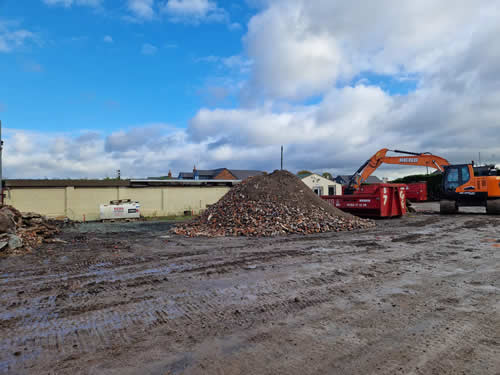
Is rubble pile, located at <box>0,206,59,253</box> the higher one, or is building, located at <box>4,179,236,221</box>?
building, located at <box>4,179,236,221</box>

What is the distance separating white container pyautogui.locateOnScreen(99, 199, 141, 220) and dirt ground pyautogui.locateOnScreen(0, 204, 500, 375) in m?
15.2

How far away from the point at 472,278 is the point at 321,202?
10.4 meters

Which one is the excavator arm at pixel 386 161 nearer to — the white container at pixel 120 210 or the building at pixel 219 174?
the white container at pixel 120 210

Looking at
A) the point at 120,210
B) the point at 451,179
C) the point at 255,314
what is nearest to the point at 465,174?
the point at 451,179

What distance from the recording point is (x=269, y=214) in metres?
13.8

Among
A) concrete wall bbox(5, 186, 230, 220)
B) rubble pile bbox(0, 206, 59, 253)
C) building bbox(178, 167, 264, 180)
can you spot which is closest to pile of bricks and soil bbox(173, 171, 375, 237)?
rubble pile bbox(0, 206, 59, 253)

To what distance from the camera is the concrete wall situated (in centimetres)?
2186

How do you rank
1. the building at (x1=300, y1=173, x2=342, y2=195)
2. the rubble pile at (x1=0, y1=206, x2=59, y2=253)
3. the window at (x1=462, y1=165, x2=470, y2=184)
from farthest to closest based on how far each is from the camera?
1. the building at (x1=300, y1=173, x2=342, y2=195)
2. the window at (x1=462, y1=165, x2=470, y2=184)
3. the rubble pile at (x1=0, y1=206, x2=59, y2=253)

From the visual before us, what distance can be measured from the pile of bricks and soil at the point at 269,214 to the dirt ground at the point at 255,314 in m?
4.92

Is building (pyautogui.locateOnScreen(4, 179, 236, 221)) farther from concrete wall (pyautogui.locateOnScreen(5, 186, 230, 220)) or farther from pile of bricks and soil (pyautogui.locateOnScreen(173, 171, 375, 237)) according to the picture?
pile of bricks and soil (pyautogui.locateOnScreen(173, 171, 375, 237))

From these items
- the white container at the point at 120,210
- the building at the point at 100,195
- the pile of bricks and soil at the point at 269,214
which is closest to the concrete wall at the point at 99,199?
the building at the point at 100,195

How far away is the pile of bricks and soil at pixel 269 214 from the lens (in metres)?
13.0

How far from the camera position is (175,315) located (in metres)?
4.16

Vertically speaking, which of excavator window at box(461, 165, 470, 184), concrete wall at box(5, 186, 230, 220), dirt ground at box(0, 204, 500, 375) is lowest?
dirt ground at box(0, 204, 500, 375)
